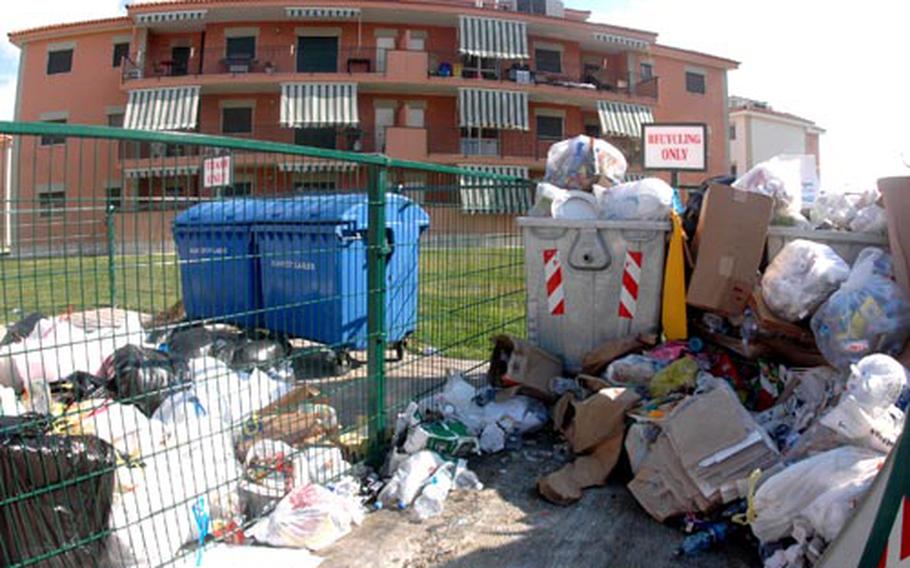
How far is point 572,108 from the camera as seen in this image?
3503 cm

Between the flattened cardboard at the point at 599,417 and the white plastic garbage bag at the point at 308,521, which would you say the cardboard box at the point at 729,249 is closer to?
the flattened cardboard at the point at 599,417

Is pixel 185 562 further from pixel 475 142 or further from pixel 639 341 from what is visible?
pixel 475 142

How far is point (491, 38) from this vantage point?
32344 mm

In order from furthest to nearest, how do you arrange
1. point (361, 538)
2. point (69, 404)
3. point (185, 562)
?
point (69, 404) < point (361, 538) < point (185, 562)

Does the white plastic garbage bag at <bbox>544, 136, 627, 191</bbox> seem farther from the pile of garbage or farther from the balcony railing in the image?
the balcony railing

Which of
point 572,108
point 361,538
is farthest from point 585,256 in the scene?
point 572,108

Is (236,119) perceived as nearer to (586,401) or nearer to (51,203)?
(586,401)

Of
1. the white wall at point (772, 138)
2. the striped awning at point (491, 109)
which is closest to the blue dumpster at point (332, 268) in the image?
the striped awning at point (491, 109)

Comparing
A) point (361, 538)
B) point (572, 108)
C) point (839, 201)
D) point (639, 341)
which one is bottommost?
point (361, 538)

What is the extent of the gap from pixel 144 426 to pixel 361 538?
1.06 meters

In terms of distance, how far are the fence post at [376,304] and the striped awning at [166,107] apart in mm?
30345

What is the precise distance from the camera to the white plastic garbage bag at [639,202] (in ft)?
15.3

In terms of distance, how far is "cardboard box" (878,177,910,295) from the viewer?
12.0 feet

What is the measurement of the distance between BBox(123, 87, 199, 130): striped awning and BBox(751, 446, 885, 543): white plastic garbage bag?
32171 millimetres
